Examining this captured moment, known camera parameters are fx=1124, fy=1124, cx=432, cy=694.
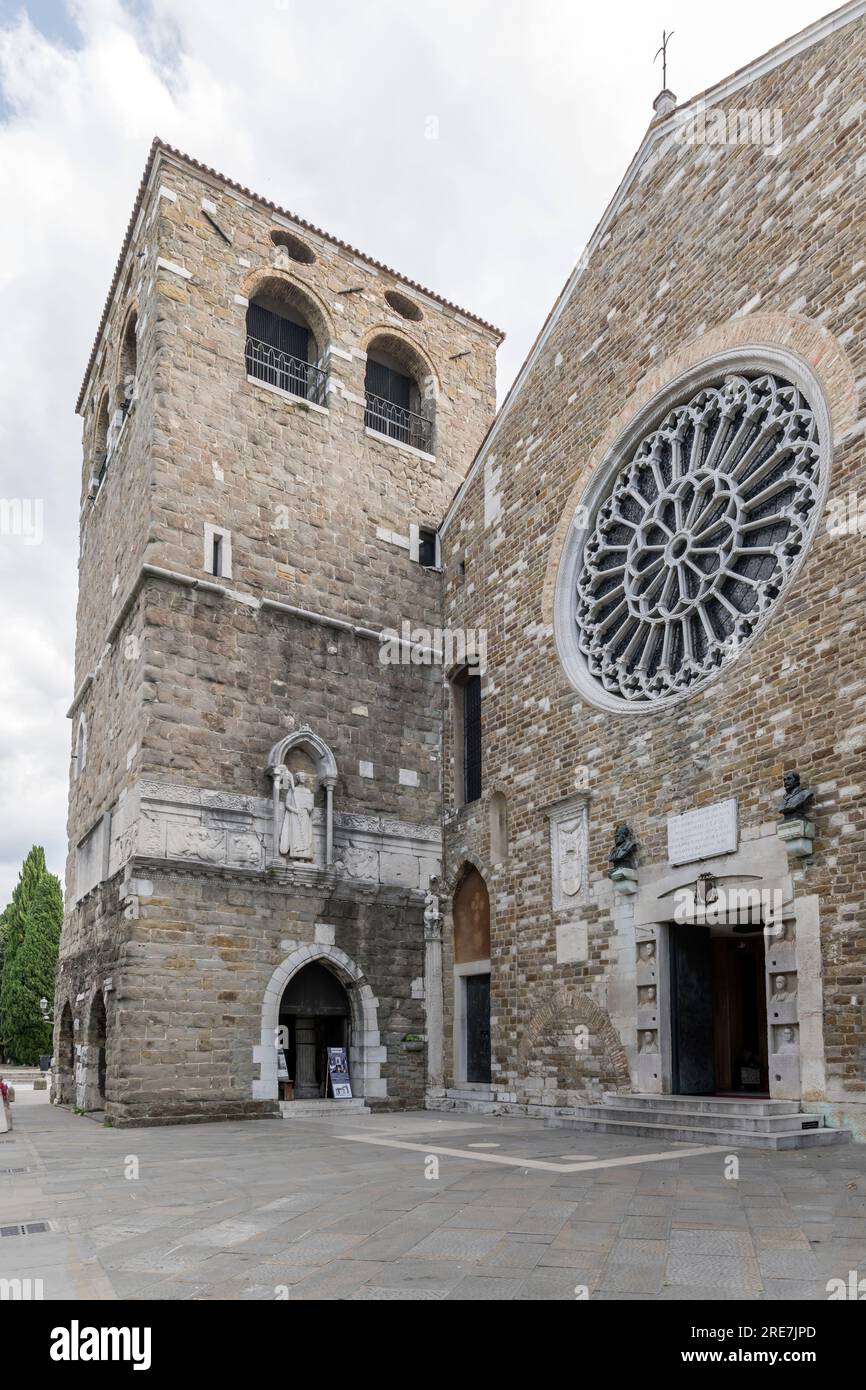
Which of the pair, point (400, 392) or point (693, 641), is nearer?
point (693, 641)

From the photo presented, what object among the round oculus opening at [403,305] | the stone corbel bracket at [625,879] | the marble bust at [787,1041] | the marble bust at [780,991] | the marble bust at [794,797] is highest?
the round oculus opening at [403,305]

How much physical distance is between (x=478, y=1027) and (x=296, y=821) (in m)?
4.13

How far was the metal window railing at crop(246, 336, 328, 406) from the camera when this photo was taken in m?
18.8

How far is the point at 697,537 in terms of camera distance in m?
13.9

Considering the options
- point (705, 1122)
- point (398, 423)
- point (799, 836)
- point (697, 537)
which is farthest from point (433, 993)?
point (398, 423)

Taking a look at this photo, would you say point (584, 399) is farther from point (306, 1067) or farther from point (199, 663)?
point (306, 1067)

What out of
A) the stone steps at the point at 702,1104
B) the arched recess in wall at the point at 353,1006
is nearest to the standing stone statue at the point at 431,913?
the arched recess in wall at the point at 353,1006

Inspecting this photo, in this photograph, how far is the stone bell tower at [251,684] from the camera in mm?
15133

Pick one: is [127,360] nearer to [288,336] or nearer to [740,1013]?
[288,336]

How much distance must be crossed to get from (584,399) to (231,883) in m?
8.55

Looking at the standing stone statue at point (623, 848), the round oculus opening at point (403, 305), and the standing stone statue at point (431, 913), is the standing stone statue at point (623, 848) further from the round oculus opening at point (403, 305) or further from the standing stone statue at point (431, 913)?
the round oculus opening at point (403, 305)

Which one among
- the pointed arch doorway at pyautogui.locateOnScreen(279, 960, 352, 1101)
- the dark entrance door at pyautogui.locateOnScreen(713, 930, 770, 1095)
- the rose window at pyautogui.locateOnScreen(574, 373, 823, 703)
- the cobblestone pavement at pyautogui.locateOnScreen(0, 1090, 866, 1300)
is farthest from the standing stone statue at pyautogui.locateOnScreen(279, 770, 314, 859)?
the dark entrance door at pyautogui.locateOnScreen(713, 930, 770, 1095)

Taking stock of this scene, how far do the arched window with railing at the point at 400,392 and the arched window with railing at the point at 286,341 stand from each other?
1.19 m

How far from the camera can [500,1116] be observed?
15.1 meters
